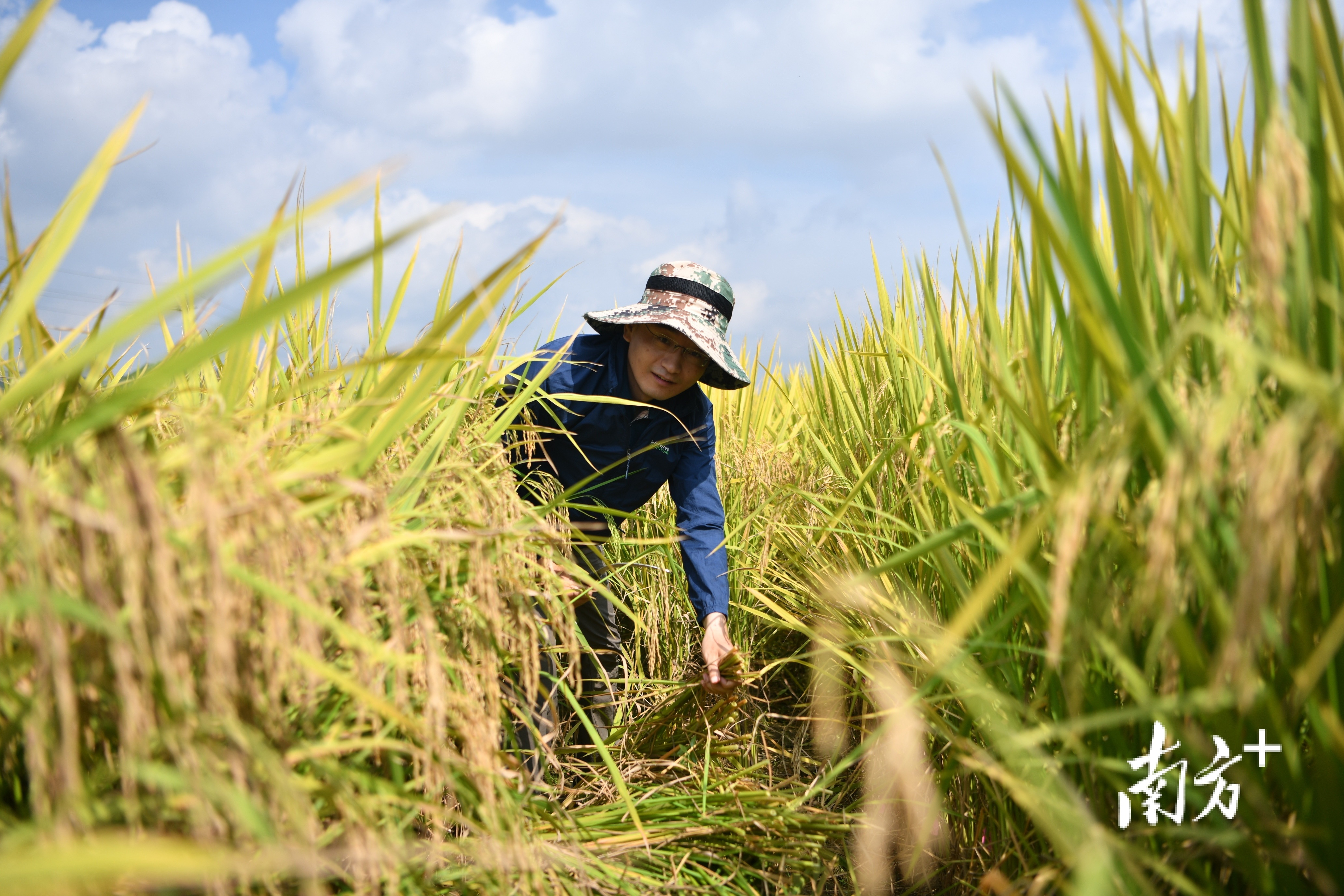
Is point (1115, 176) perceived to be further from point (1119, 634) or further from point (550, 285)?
point (550, 285)

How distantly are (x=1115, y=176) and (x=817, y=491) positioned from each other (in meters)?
1.83

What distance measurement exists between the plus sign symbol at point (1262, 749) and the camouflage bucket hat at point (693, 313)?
1521 millimetres

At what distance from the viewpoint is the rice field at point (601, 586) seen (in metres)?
0.57

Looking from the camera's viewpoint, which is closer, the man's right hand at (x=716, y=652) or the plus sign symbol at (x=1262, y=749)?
the plus sign symbol at (x=1262, y=749)

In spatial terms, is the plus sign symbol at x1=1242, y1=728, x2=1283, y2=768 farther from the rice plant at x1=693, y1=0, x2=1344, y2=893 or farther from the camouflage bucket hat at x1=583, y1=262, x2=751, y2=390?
the camouflage bucket hat at x1=583, y1=262, x2=751, y2=390

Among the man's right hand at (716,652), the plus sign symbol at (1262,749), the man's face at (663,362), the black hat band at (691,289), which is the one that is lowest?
the man's right hand at (716,652)

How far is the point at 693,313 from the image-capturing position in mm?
2293

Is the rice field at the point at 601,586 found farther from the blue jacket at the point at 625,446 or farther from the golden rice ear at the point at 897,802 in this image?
the blue jacket at the point at 625,446

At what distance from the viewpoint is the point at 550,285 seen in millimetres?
1959

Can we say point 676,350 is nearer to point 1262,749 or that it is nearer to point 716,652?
point 716,652

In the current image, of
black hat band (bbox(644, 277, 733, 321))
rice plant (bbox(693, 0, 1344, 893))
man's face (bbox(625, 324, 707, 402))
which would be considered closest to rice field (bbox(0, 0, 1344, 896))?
rice plant (bbox(693, 0, 1344, 893))

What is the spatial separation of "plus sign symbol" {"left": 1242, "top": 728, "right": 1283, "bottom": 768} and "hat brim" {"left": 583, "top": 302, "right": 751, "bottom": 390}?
1525 mm

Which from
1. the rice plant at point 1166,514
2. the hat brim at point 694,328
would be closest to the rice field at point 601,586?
the rice plant at point 1166,514

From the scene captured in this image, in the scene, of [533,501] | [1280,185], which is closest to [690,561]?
[533,501]
